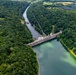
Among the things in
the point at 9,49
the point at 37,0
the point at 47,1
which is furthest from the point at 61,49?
the point at 37,0

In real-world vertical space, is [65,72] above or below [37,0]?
above

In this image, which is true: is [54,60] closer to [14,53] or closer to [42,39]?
[14,53]

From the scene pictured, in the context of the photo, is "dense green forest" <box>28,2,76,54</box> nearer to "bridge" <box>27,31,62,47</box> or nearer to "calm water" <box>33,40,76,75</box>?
"bridge" <box>27,31,62,47</box>

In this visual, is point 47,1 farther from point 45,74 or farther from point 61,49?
point 45,74

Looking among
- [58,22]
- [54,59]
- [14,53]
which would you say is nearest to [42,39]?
[54,59]

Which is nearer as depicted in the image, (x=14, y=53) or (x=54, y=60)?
(x=14, y=53)

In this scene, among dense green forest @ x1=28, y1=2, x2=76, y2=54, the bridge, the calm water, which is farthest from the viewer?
dense green forest @ x1=28, y1=2, x2=76, y2=54

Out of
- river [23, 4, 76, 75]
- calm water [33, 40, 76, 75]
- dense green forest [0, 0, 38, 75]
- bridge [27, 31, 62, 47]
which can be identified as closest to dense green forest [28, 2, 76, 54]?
bridge [27, 31, 62, 47]

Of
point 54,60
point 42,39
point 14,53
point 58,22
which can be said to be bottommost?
point 42,39
